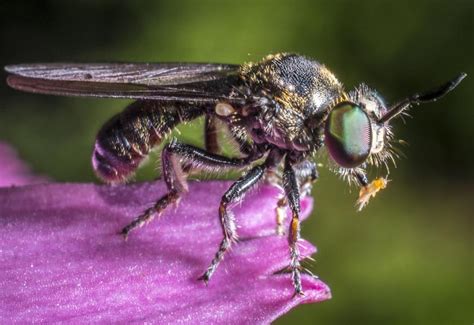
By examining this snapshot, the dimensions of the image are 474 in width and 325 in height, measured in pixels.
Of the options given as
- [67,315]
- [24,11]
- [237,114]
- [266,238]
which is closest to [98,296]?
[67,315]

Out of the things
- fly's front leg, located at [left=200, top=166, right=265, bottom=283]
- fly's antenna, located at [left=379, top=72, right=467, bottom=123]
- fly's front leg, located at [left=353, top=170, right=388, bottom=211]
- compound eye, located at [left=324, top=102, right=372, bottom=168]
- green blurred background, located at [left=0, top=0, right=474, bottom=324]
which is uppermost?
fly's antenna, located at [left=379, top=72, right=467, bottom=123]

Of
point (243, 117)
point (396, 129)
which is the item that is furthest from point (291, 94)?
point (396, 129)

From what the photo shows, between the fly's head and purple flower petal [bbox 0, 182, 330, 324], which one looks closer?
purple flower petal [bbox 0, 182, 330, 324]

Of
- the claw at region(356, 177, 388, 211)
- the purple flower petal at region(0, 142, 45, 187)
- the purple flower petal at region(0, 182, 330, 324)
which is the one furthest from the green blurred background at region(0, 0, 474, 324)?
the purple flower petal at region(0, 182, 330, 324)

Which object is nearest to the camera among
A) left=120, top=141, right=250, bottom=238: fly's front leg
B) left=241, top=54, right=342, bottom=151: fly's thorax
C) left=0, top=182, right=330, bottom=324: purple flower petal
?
left=0, top=182, right=330, bottom=324: purple flower petal

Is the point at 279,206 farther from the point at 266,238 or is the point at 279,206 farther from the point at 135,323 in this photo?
the point at 135,323

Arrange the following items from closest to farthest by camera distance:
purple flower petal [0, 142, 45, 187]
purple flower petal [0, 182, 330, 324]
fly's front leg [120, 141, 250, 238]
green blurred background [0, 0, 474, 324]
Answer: purple flower petal [0, 182, 330, 324] < fly's front leg [120, 141, 250, 238] < purple flower petal [0, 142, 45, 187] < green blurred background [0, 0, 474, 324]

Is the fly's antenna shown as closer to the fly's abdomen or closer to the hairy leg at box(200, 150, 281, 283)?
the hairy leg at box(200, 150, 281, 283)
